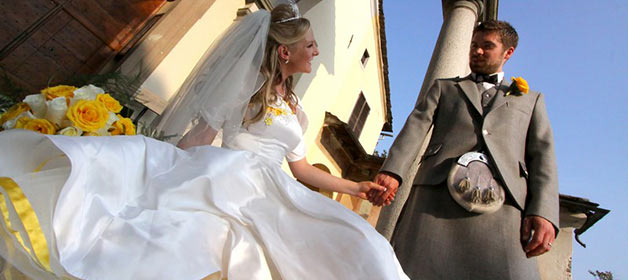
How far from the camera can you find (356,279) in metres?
1.38

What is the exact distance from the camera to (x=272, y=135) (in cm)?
269

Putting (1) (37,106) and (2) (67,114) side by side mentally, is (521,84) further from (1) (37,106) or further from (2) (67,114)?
(1) (37,106)

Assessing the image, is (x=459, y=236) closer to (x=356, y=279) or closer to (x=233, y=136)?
(x=356, y=279)

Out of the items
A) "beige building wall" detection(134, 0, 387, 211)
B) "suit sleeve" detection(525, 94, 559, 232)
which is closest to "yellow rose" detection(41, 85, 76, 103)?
"suit sleeve" detection(525, 94, 559, 232)

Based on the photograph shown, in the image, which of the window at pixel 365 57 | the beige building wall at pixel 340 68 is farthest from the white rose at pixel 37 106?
the window at pixel 365 57

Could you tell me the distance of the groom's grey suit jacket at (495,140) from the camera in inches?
85.0

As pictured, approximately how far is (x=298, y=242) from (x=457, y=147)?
1.30 metres

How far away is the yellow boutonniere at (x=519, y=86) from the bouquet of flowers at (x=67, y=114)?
8.01 feet

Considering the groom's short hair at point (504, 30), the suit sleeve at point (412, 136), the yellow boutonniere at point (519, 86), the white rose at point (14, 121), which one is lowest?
the white rose at point (14, 121)

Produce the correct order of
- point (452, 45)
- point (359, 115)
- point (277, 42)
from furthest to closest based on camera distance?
point (359, 115)
point (452, 45)
point (277, 42)

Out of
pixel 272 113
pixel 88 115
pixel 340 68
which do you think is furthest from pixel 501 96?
pixel 340 68

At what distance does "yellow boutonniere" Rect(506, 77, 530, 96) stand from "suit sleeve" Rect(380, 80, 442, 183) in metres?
0.47

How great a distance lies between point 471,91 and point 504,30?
469 mm

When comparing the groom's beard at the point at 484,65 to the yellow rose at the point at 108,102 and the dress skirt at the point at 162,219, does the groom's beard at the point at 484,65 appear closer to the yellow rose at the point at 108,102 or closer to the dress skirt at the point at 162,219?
the dress skirt at the point at 162,219
